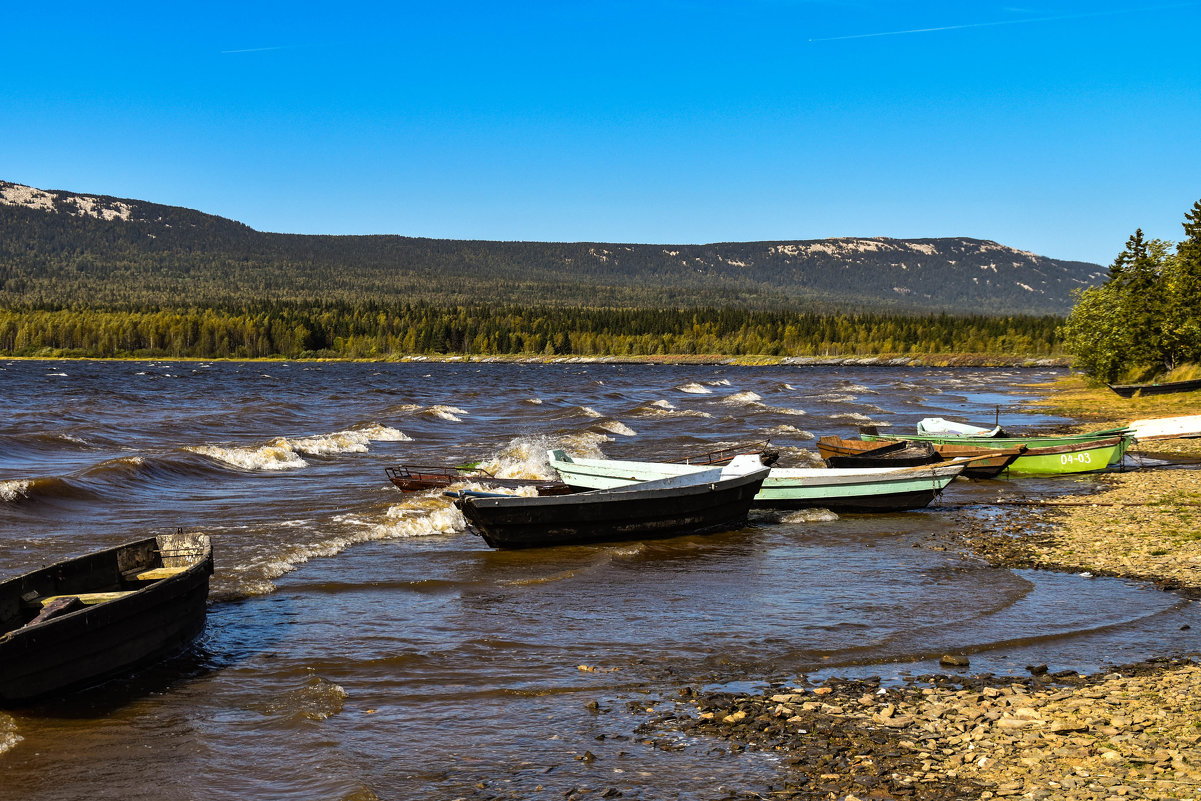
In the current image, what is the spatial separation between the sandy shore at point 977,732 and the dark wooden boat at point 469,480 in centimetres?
1288

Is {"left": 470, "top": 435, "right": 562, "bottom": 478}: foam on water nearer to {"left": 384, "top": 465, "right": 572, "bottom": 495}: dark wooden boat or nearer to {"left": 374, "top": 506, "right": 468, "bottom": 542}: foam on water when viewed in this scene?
{"left": 384, "top": 465, "right": 572, "bottom": 495}: dark wooden boat

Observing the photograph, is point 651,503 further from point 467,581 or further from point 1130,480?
point 1130,480

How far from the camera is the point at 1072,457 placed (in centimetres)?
3044

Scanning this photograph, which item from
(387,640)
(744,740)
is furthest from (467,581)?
(744,740)

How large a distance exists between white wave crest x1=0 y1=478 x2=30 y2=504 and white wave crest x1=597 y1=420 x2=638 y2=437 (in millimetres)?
25692

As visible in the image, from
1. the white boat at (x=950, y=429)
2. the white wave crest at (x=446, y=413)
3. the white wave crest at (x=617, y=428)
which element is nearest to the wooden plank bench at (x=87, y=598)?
the white boat at (x=950, y=429)

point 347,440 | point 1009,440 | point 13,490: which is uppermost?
point 1009,440

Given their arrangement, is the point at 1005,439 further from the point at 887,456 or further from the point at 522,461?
the point at 522,461

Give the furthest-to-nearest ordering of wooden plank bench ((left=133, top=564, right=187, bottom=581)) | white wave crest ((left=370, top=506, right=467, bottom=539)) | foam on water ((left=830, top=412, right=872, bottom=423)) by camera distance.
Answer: foam on water ((left=830, top=412, right=872, bottom=423)) < white wave crest ((left=370, top=506, right=467, bottom=539)) < wooden plank bench ((left=133, top=564, right=187, bottom=581))

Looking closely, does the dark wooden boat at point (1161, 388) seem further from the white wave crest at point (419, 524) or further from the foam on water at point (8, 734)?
the foam on water at point (8, 734)

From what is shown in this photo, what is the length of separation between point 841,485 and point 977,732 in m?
15.0

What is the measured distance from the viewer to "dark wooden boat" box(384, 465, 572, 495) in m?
23.4

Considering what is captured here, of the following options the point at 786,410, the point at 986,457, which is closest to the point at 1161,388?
the point at 786,410

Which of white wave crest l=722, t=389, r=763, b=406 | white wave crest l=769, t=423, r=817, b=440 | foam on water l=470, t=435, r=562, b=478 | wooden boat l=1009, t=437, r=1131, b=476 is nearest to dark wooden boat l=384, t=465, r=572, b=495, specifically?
foam on water l=470, t=435, r=562, b=478
